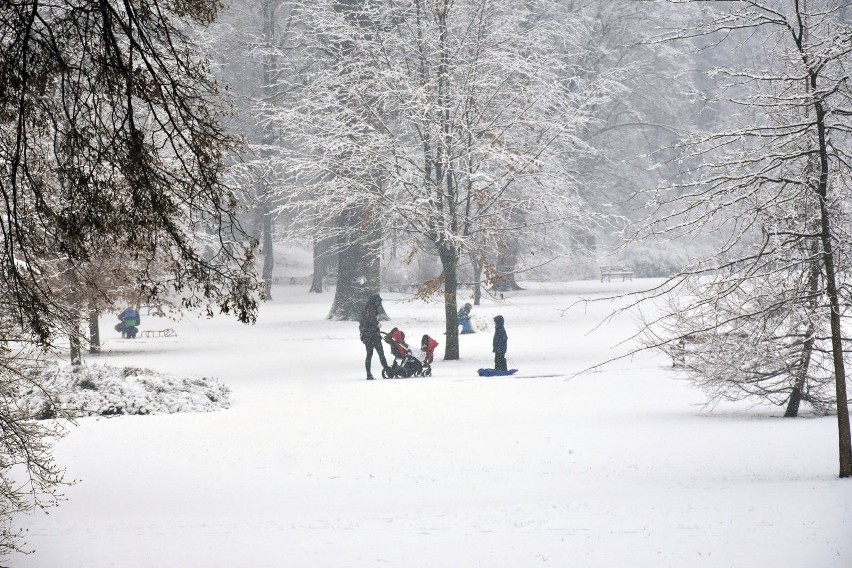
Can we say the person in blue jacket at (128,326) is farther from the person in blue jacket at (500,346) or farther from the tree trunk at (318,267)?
the tree trunk at (318,267)

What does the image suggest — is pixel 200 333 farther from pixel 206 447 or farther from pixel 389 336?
pixel 206 447

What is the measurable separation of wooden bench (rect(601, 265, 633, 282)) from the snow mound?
3473 cm

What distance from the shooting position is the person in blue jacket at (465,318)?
28.8 meters

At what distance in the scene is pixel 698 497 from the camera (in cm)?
966

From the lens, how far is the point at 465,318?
29031mm

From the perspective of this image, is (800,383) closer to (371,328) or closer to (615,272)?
(371,328)

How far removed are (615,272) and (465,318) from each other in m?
23.9

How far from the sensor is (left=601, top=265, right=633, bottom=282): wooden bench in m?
49.5

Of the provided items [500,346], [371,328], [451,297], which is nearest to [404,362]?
[371,328]

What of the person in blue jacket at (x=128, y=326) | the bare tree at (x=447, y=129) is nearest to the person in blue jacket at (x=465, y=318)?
the bare tree at (x=447, y=129)

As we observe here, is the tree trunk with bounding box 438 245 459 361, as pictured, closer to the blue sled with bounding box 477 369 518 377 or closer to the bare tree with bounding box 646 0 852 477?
the blue sled with bounding box 477 369 518 377

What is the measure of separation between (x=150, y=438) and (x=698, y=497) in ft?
24.4

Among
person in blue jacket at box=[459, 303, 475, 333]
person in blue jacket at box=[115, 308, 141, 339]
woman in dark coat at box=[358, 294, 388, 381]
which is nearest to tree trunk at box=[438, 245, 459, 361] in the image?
woman in dark coat at box=[358, 294, 388, 381]

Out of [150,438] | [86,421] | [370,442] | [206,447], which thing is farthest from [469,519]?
[86,421]
